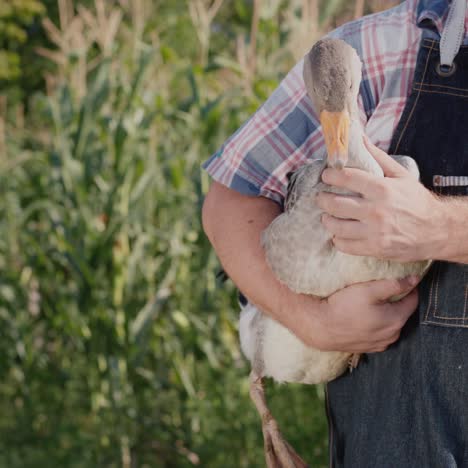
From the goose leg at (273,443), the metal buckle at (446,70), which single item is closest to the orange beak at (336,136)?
the metal buckle at (446,70)

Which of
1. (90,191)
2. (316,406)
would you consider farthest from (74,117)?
(316,406)

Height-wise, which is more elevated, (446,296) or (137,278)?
(446,296)

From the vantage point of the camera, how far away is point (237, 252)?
76.2 inches

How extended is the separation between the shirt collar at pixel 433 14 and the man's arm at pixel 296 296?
0.58 meters

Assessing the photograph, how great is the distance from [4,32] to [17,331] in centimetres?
850

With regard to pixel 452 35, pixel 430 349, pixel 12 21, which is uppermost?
pixel 452 35

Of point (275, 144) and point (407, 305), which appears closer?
point (407, 305)

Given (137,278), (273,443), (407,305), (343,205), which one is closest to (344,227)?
(343,205)

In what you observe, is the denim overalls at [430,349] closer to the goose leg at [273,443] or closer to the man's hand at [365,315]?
the man's hand at [365,315]

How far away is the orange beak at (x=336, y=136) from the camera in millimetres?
1551

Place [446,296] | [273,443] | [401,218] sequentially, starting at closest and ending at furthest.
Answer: [401,218], [446,296], [273,443]

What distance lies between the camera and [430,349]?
1.57 metres

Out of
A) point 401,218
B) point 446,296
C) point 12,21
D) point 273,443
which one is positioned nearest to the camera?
point 401,218

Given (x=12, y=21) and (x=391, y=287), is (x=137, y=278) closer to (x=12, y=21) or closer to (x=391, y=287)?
(x=391, y=287)
